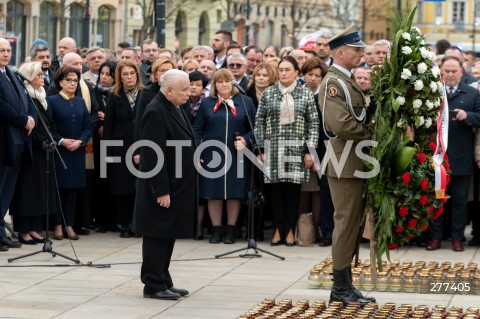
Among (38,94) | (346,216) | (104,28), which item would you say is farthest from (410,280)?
(104,28)

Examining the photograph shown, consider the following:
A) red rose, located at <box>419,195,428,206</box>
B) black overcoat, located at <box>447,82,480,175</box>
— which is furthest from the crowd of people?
red rose, located at <box>419,195,428,206</box>

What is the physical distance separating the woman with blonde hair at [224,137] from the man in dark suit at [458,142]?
7.87 feet

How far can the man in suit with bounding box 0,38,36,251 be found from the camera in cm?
1457

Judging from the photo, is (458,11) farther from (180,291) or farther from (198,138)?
(180,291)

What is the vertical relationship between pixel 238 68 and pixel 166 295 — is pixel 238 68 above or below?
above

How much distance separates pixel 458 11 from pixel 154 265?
336 feet

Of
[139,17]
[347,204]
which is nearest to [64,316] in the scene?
[347,204]

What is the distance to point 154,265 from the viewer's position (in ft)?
37.7

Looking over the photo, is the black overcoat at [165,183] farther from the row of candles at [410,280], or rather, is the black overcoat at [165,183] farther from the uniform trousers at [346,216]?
the row of candles at [410,280]

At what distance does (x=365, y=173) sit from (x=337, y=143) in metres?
0.36

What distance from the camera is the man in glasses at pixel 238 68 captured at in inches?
663

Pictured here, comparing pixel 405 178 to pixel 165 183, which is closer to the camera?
pixel 405 178

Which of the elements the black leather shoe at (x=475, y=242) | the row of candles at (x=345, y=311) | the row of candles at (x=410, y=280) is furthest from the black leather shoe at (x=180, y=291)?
the black leather shoe at (x=475, y=242)

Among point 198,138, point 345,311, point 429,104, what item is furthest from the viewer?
point 198,138
